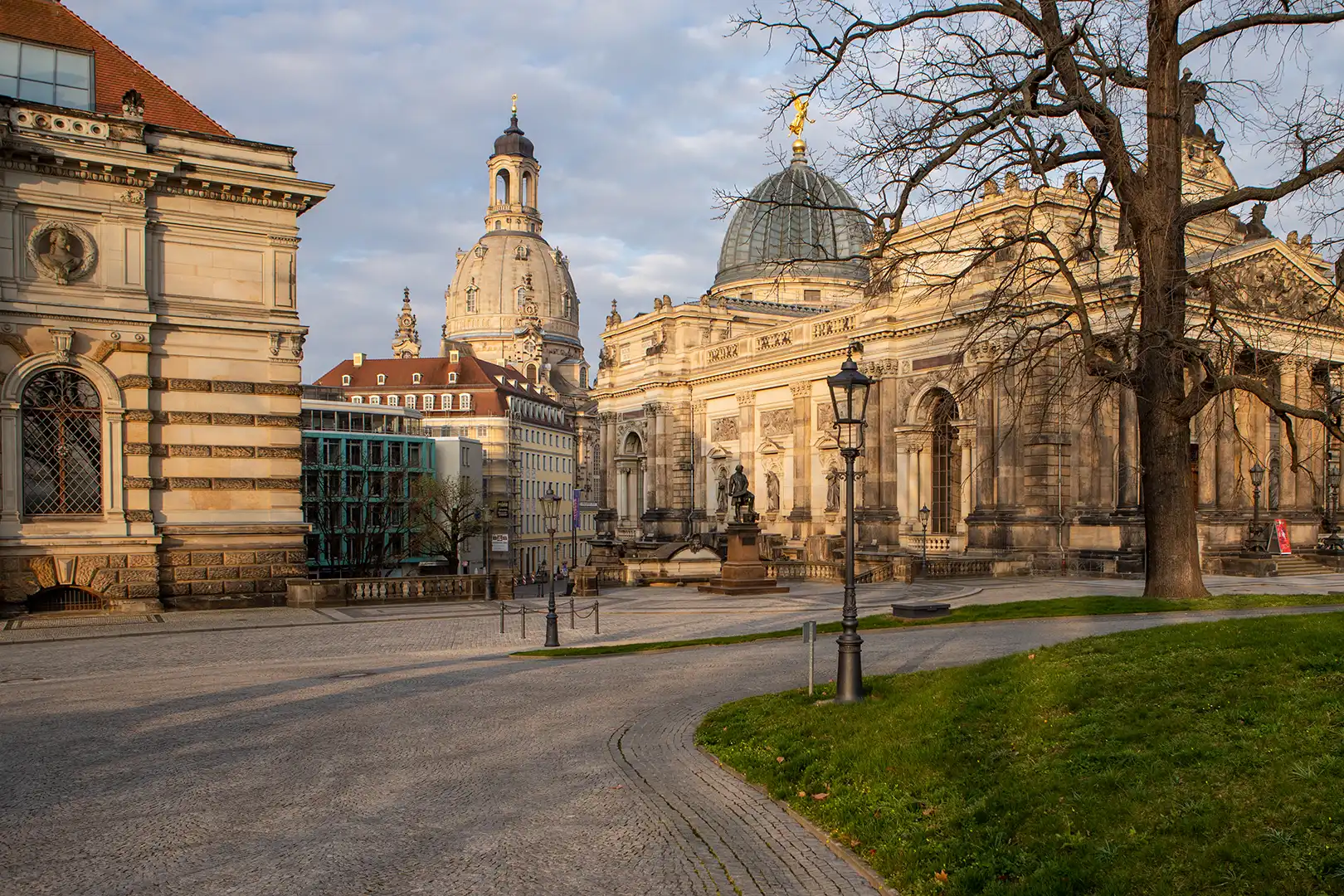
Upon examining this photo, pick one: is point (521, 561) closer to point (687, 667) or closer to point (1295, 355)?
point (1295, 355)

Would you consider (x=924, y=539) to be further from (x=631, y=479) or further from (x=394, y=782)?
(x=394, y=782)

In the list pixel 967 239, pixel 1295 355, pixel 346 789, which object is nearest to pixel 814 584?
pixel 967 239

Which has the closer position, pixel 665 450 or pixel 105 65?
pixel 105 65

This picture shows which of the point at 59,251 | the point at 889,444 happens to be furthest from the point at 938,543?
the point at 59,251

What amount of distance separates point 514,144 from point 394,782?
547 feet

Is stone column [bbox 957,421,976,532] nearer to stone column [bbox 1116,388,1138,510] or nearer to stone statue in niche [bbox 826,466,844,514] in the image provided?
stone column [bbox 1116,388,1138,510]

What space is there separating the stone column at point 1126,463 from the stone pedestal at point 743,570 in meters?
15.0

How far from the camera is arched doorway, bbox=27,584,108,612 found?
2611cm

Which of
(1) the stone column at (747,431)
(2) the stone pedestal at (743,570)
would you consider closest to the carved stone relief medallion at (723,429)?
(1) the stone column at (747,431)

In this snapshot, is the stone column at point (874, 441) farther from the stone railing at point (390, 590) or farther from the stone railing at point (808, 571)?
the stone railing at point (390, 590)

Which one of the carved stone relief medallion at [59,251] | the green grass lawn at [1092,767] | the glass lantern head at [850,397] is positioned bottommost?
the green grass lawn at [1092,767]

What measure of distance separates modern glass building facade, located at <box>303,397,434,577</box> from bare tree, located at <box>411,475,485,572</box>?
3.76 feet

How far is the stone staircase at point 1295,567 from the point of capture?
129 ft

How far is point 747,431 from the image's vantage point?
65438 mm
